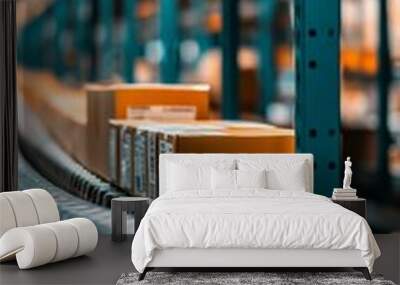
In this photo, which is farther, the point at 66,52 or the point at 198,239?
the point at 66,52

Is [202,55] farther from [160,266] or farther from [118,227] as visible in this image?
[160,266]

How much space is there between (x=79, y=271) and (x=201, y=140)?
1.78 metres

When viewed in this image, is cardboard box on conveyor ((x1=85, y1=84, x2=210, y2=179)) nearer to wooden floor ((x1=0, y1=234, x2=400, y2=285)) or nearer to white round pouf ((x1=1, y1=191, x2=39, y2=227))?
wooden floor ((x1=0, y1=234, x2=400, y2=285))

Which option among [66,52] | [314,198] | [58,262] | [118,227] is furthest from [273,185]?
[66,52]

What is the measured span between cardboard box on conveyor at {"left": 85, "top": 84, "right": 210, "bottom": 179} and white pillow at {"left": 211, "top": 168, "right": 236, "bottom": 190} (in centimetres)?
83

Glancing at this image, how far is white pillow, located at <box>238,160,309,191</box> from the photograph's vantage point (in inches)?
247

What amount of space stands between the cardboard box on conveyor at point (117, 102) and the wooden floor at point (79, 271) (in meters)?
1.13

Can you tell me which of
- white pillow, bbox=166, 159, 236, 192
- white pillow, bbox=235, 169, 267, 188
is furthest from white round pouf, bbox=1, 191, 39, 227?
white pillow, bbox=235, 169, 267, 188

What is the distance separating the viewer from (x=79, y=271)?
212 inches

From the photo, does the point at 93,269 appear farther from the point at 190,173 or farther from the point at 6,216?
the point at 190,173

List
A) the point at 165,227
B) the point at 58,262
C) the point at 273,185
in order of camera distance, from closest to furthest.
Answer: the point at 165,227 < the point at 58,262 < the point at 273,185

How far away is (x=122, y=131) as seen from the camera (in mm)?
7000

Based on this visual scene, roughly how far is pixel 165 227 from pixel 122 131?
2.13m

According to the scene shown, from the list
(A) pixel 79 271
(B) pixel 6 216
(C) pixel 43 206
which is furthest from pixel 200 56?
(A) pixel 79 271
